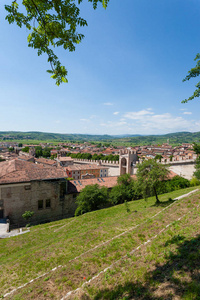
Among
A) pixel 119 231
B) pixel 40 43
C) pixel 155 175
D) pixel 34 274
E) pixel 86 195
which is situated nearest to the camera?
pixel 40 43

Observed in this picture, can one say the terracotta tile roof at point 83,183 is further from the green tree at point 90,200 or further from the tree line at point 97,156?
the tree line at point 97,156

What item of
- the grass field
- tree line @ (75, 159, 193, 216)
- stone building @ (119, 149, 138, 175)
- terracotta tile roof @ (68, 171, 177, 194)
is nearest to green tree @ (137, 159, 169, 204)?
tree line @ (75, 159, 193, 216)

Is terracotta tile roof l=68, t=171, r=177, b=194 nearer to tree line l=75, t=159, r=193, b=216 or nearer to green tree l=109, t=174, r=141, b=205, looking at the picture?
tree line l=75, t=159, r=193, b=216

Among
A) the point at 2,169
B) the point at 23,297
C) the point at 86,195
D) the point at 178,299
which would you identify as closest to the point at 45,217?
the point at 86,195

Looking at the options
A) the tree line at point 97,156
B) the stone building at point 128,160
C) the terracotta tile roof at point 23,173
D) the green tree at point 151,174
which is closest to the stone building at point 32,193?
the terracotta tile roof at point 23,173

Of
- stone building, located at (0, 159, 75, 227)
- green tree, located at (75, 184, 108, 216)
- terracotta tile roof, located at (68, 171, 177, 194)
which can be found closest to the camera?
stone building, located at (0, 159, 75, 227)

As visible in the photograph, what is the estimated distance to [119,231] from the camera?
1112cm

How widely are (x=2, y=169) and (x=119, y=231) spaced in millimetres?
22141

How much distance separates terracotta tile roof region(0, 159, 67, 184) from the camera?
2204 centimetres

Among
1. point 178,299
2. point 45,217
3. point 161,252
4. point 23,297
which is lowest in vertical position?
point 45,217

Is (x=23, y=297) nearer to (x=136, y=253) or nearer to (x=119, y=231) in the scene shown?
(x=136, y=253)

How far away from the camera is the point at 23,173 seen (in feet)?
77.2

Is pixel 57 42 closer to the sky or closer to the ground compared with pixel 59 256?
closer to the sky

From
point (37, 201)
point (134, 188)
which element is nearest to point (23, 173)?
point (37, 201)
